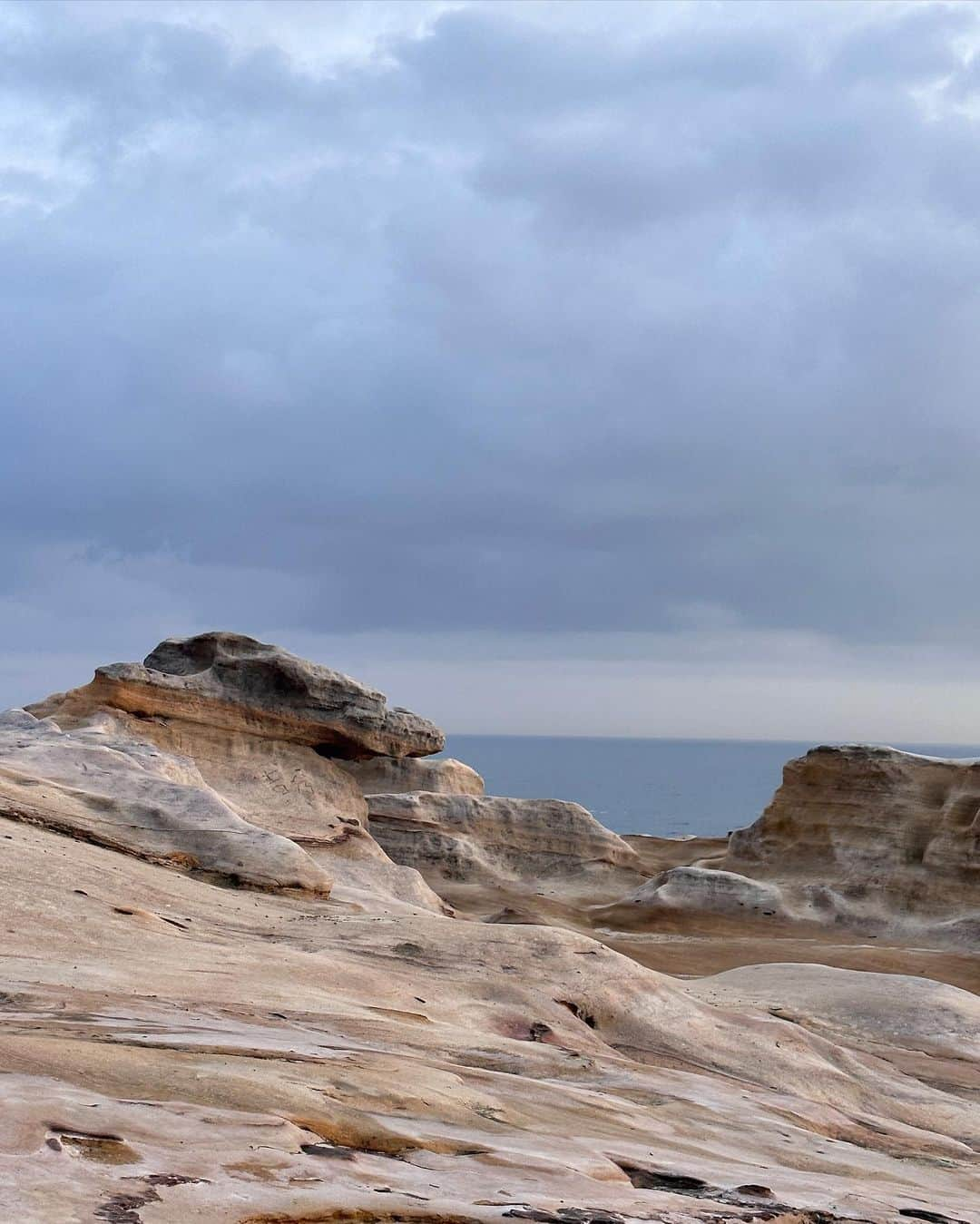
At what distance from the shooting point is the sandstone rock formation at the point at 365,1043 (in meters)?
6.51

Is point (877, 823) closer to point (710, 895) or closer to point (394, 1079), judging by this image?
point (710, 895)

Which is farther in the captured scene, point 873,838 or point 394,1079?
point 873,838

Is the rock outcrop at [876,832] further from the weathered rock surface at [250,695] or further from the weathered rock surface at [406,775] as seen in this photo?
the weathered rock surface at [250,695]

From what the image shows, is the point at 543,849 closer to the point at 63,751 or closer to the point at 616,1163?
the point at 63,751

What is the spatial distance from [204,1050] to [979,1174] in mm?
7189

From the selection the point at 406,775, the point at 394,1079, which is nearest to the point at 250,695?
the point at 406,775

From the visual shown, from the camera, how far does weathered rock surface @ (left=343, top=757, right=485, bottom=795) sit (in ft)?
117

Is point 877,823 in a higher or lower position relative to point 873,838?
higher

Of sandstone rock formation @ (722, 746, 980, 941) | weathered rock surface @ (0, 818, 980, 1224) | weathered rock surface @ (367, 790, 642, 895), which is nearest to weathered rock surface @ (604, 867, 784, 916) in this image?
sandstone rock formation @ (722, 746, 980, 941)

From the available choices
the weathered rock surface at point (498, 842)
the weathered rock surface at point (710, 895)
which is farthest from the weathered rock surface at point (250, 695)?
the weathered rock surface at point (710, 895)

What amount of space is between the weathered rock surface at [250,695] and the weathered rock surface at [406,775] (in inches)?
49.1

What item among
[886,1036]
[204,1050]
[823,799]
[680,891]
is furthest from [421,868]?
[204,1050]

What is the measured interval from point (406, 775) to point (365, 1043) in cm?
2608

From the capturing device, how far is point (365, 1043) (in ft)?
34.5
